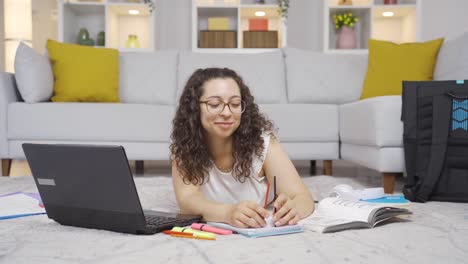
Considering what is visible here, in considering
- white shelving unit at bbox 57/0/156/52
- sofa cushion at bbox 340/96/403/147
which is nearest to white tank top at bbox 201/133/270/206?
sofa cushion at bbox 340/96/403/147

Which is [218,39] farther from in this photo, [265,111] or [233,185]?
[233,185]

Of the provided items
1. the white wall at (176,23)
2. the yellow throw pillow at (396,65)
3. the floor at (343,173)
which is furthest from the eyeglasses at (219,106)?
the white wall at (176,23)

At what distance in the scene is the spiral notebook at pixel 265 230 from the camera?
4.40ft

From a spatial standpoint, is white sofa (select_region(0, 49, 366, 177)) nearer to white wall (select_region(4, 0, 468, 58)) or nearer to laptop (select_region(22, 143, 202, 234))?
laptop (select_region(22, 143, 202, 234))

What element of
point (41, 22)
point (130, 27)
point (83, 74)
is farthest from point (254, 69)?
point (41, 22)

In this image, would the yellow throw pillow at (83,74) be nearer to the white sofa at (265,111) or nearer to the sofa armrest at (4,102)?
the white sofa at (265,111)

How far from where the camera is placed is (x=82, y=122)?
10.1 ft

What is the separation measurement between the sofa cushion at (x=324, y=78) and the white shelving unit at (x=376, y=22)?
116cm

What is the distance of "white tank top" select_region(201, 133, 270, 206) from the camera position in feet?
5.61

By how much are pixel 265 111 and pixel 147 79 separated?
101cm

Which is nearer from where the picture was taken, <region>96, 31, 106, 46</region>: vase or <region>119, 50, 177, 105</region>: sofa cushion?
<region>119, 50, 177, 105</region>: sofa cushion

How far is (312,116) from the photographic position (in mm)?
3137

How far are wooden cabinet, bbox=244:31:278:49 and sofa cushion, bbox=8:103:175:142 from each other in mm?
2181

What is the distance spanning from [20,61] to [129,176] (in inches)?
94.5
